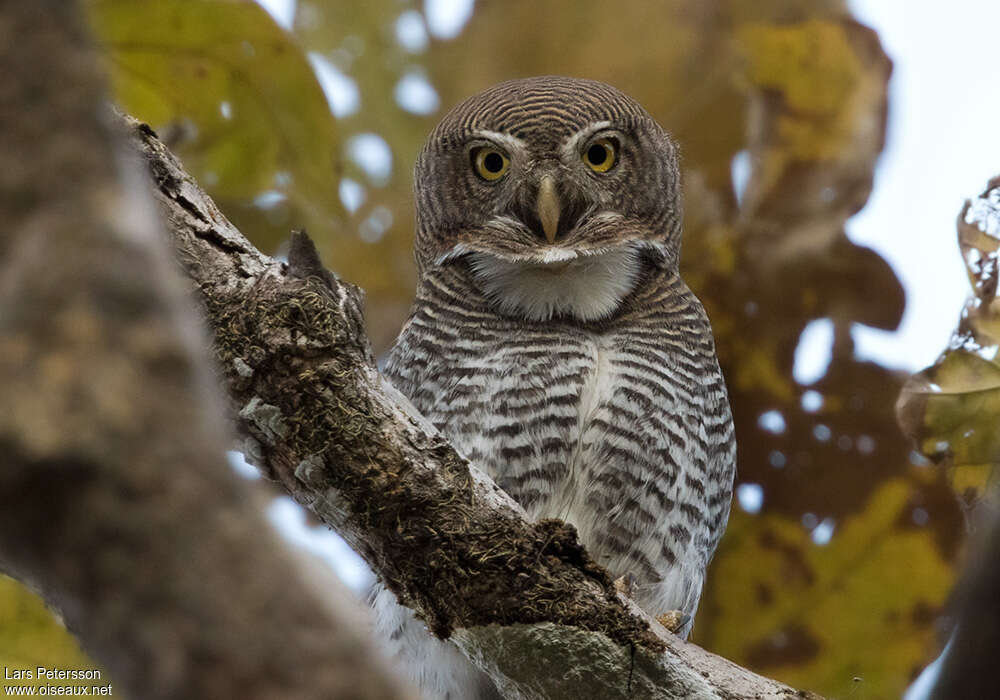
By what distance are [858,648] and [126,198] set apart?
3408 mm

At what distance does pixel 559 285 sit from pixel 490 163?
22.5 inches

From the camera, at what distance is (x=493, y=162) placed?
3.95 m

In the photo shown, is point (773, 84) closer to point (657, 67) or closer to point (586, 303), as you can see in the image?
point (657, 67)

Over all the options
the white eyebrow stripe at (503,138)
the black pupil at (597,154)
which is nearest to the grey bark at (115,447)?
the white eyebrow stripe at (503,138)

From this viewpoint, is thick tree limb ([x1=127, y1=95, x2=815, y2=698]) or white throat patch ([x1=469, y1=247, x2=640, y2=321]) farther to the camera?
white throat patch ([x1=469, y1=247, x2=640, y2=321])

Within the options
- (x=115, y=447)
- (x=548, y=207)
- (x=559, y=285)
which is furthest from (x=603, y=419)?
(x=115, y=447)

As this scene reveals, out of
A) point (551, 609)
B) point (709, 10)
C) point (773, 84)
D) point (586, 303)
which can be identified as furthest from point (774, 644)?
point (709, 10)

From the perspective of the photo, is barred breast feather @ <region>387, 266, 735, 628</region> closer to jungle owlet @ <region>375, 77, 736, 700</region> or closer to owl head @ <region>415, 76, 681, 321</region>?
jungle owlet @ <region>375, 77, 736, 700</region>

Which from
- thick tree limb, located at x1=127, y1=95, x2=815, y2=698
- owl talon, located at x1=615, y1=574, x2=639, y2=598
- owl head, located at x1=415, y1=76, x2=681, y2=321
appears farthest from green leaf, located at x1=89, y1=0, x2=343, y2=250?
owl talon, located at x1=615, y1=574, x2=639, y2=598

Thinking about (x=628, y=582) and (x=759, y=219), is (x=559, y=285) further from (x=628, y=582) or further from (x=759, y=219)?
(x=628, y=582)

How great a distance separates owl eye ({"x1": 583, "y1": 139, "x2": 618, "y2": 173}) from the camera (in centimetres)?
390

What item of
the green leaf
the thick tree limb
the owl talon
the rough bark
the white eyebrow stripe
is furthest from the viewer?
the white eyebrow stripe

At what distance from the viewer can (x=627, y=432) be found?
3451mm

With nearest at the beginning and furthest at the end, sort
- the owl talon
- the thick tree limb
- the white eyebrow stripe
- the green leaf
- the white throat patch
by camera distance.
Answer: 1. the thick tree limb
2. the owl talon
3. the green leaf
4. the white throat patch
5. the white eyebrow stripe
